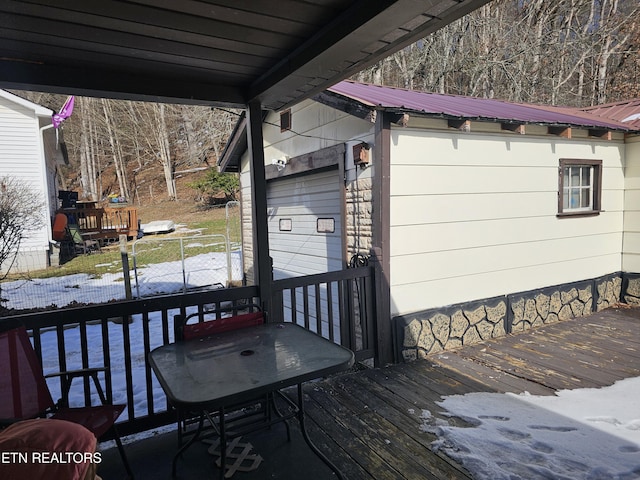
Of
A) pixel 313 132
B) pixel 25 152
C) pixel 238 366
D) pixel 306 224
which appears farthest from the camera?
pixel 25 152

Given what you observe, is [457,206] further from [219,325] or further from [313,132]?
[219,325]

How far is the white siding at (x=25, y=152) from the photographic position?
1052 centimetres

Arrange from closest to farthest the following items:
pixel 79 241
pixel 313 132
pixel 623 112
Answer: pixel 313 132 < pixel 623 112 < pixel 79 241

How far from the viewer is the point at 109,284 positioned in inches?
348

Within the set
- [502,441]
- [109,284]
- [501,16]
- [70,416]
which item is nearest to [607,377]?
[502,441]

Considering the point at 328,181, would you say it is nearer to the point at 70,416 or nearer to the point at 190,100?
the point at 190,100

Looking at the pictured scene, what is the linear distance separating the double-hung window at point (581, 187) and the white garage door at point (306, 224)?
291 cm

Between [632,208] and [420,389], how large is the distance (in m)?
4.61

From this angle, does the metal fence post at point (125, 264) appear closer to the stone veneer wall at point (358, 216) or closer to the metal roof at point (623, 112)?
the stone veneer wall at point (358, 216)

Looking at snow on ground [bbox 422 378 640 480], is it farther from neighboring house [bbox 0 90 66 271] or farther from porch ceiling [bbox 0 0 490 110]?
neighboring house [bbox 0 90 66 271]

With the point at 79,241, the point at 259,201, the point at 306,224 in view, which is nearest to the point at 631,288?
the point at 306,224

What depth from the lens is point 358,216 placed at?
13.5 ft

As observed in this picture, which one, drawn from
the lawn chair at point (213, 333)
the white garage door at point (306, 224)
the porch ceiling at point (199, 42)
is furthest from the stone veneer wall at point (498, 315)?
the porch ceiling at point (199, 42)

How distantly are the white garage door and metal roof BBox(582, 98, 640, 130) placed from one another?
14.3 ft
